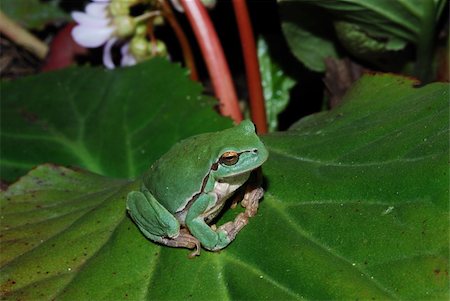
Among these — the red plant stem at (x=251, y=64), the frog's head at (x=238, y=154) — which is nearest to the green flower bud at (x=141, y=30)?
the red plant stem at (x=251, y=64)

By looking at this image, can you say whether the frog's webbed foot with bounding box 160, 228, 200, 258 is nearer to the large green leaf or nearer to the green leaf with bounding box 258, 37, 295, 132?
the large green leaf

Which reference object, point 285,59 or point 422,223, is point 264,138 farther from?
point 285,59

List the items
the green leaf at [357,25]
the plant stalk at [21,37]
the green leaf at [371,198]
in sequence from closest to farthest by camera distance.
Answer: the green leaf at [371,198] → the green leaf at [357,25] → the plant stalk at [21,37]

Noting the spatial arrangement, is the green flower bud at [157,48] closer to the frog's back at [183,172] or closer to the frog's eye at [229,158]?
the frog's back at [183,172]

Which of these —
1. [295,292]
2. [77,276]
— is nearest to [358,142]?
[295,292]

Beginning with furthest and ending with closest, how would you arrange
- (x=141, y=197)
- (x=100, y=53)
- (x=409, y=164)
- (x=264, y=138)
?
(x=100, y=53)
(x=264, y=138)
(x=141, y=197)
(x=409, y=164)
